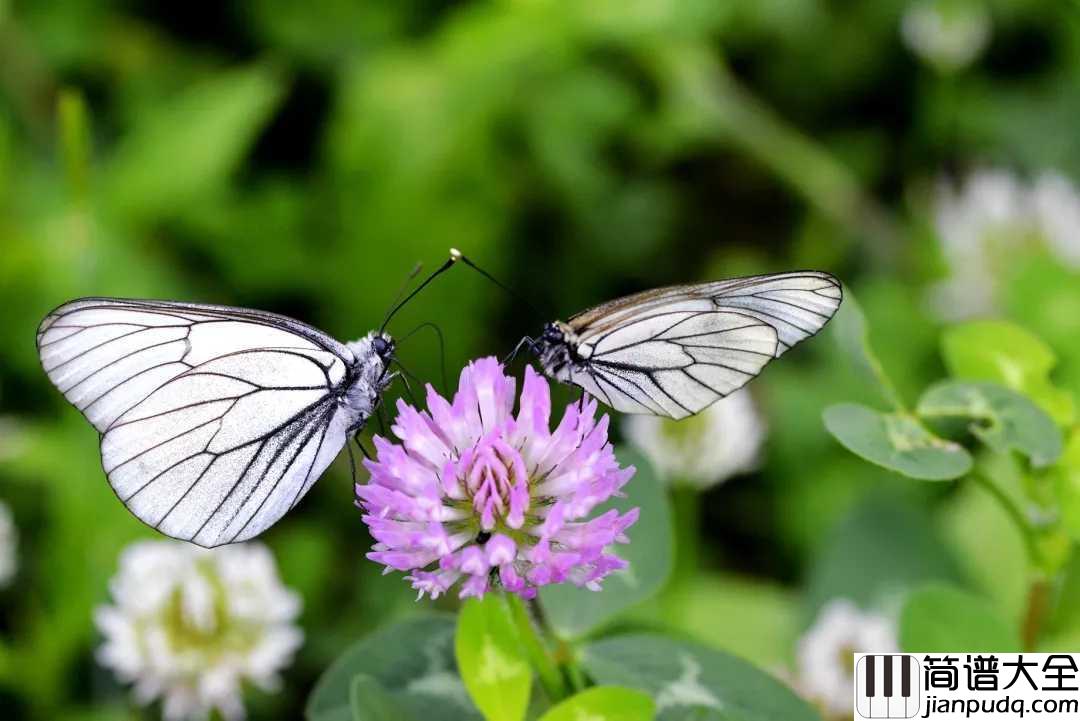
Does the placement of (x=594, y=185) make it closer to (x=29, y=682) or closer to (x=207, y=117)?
(x=207, y=117)

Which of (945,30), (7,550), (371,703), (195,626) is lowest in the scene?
(371,703)

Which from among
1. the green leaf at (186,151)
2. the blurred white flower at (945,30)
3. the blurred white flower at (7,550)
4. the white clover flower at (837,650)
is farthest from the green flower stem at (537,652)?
the blurred white flower at (945,30)

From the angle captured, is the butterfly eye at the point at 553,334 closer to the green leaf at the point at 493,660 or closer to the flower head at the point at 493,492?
the flower head at the point at 493,492

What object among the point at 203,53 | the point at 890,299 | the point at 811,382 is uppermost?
the point at 203,53

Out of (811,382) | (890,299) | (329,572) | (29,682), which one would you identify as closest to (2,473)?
(29,682)

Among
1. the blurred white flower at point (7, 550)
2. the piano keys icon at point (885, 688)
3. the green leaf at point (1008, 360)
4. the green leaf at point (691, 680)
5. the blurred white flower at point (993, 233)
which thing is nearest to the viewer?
the green leaf at point (691, 680)

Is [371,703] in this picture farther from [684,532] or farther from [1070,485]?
[684,532]

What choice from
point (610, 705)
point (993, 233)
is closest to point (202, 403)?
point (610, 705)
